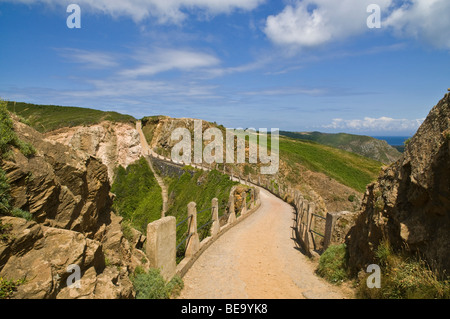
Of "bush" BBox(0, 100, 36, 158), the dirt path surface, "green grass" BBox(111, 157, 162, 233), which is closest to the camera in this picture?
"bush" BBox(0, 100, 36, 158)

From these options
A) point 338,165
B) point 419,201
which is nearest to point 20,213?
point 419,201

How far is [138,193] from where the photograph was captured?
36312 mm

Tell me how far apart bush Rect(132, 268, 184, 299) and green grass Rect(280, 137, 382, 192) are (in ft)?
142

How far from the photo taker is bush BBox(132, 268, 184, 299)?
5516 millimetres

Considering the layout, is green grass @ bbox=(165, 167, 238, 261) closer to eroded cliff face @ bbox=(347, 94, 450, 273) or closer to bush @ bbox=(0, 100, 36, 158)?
eroded cliff face @ bbox=(347, 94, 450, 273)

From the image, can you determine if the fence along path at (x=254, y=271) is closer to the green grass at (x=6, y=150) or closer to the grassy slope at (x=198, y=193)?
the green grass at (x=6, y=150)

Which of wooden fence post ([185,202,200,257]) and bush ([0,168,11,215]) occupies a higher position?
bush ([0,168,11,215])

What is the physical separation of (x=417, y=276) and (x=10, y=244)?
6.44 m

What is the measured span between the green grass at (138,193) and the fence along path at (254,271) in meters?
20.1

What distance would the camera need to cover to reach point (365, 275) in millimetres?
5852

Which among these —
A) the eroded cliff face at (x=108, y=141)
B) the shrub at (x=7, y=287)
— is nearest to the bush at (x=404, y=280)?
the shrub at (x=7, y=287)

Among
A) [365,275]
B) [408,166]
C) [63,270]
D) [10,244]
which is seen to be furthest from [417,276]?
[10,244]

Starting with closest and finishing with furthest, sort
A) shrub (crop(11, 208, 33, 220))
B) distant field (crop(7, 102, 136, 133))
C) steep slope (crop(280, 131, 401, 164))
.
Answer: shrub (crop(11, 208, 33, 220)) < distant field (crop(7, 102, 136, 133)) < steep slope (crop(280, 131, 401, 164))

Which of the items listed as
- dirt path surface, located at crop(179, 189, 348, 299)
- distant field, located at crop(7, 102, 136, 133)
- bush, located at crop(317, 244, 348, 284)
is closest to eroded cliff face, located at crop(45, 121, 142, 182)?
distant field, located at crop(7, 102, 136, 133)
